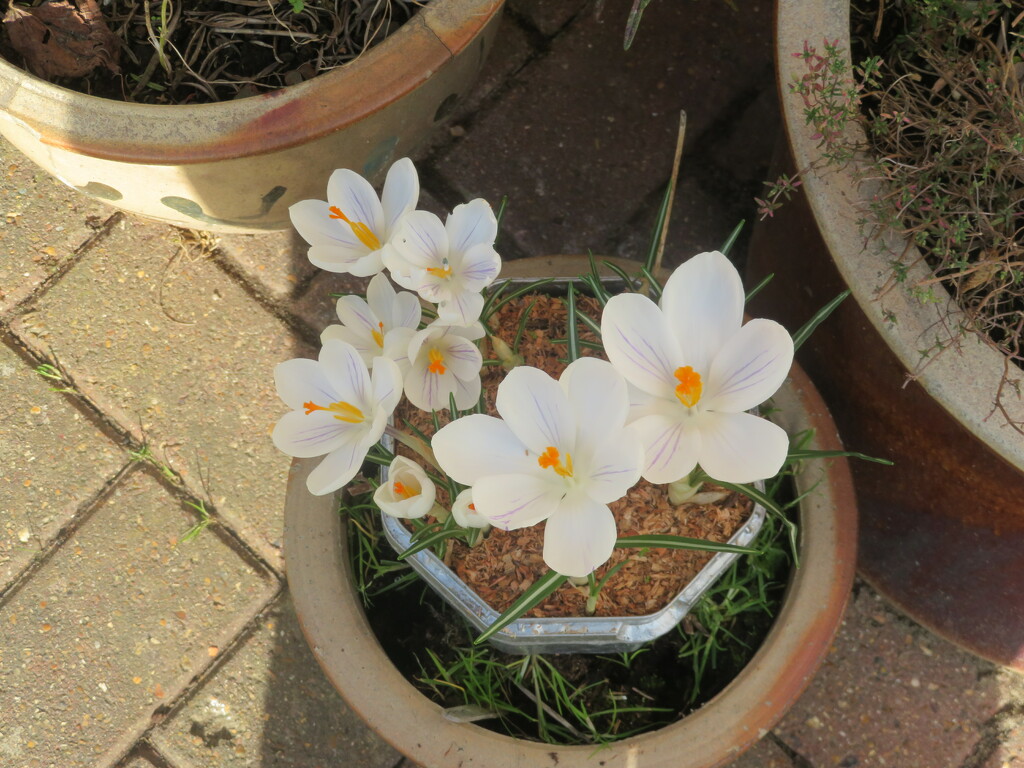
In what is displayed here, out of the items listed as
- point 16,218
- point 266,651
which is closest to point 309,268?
point 16,218

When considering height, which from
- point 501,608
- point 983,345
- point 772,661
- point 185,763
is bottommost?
point 185,763

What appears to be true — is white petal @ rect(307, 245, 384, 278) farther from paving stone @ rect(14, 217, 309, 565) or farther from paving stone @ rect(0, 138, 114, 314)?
paving stone @ rect(0, 138, 114, 314)

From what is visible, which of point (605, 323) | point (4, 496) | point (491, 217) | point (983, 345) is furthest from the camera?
point (4, 496)

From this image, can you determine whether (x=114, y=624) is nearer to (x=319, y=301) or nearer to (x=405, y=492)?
(x=319, y=301)

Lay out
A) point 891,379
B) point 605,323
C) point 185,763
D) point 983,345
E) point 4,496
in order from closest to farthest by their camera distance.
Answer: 1. point 605,323
2. point 983,345
3. point 891,379
4. point 185,763
5. point 4,496

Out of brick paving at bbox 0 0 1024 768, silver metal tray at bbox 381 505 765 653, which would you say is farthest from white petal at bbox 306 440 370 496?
brick paving at bbox 0 0 1024 768

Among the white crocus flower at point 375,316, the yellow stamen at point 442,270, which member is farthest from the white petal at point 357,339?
the yellow stamen at point 442,270

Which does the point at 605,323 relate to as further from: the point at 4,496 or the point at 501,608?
the point at 4,496

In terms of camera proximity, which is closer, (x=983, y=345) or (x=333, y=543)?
(x=983, y=345)
